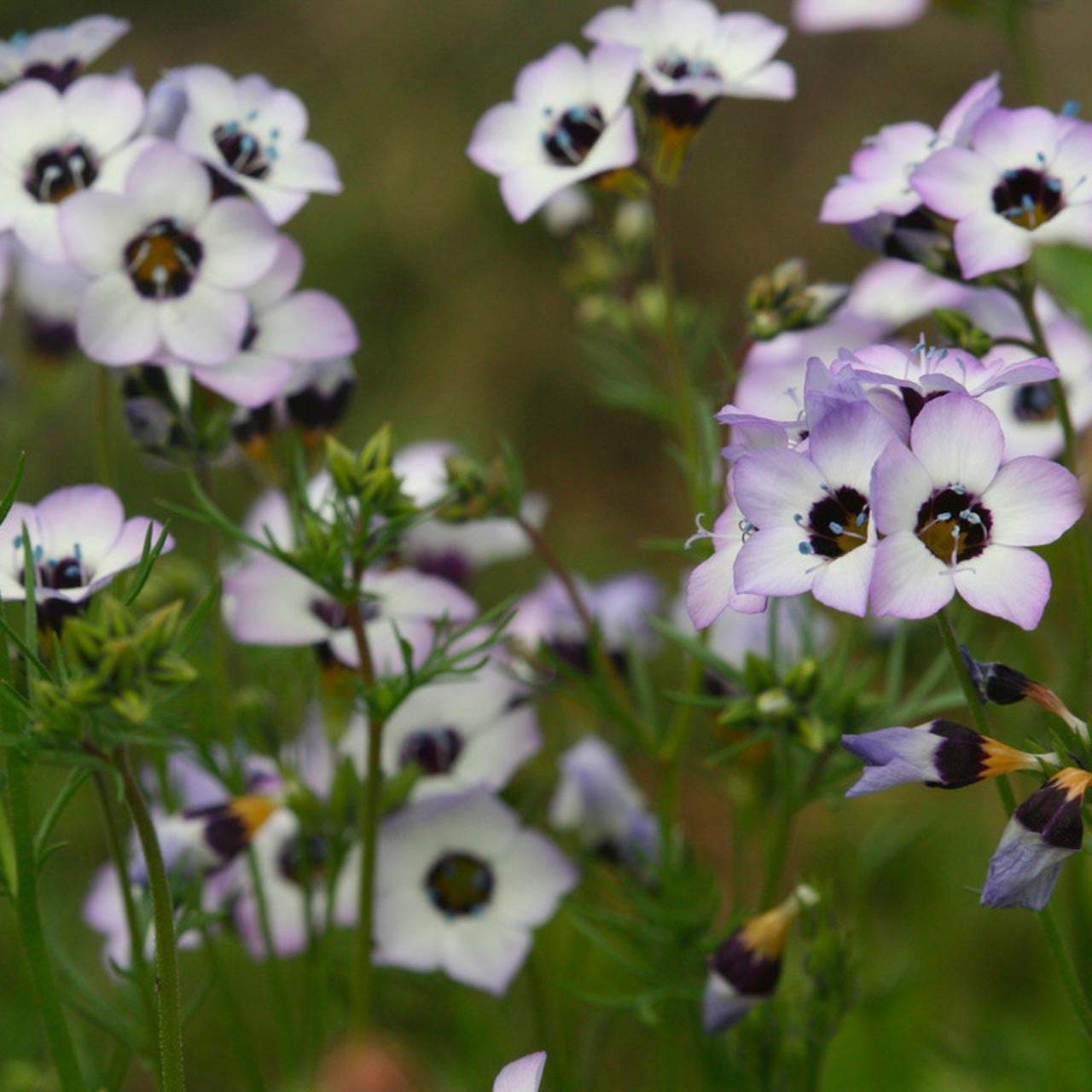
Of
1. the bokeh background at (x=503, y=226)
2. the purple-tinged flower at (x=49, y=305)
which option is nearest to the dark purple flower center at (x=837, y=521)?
the purple-tinged flower at (x=49, y=305)

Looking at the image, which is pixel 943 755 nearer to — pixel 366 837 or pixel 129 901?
pixel 366 837

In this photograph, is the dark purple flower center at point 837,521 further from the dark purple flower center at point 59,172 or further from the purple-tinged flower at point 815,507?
the dark purple flower center at point 59,172

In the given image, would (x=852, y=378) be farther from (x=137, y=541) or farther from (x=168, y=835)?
(x=168, y=835)

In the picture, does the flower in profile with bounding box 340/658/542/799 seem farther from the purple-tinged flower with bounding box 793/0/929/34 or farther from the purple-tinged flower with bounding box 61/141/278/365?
the purple-tinged flower with bounding box 793/0/929/34

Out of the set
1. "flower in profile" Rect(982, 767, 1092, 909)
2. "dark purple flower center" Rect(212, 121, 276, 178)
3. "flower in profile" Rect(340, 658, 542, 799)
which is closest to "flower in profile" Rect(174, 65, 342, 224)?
"dark purple flower center" Rect(212, 121, 276, 178)

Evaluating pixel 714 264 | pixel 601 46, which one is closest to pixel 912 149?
pixel 601 46
